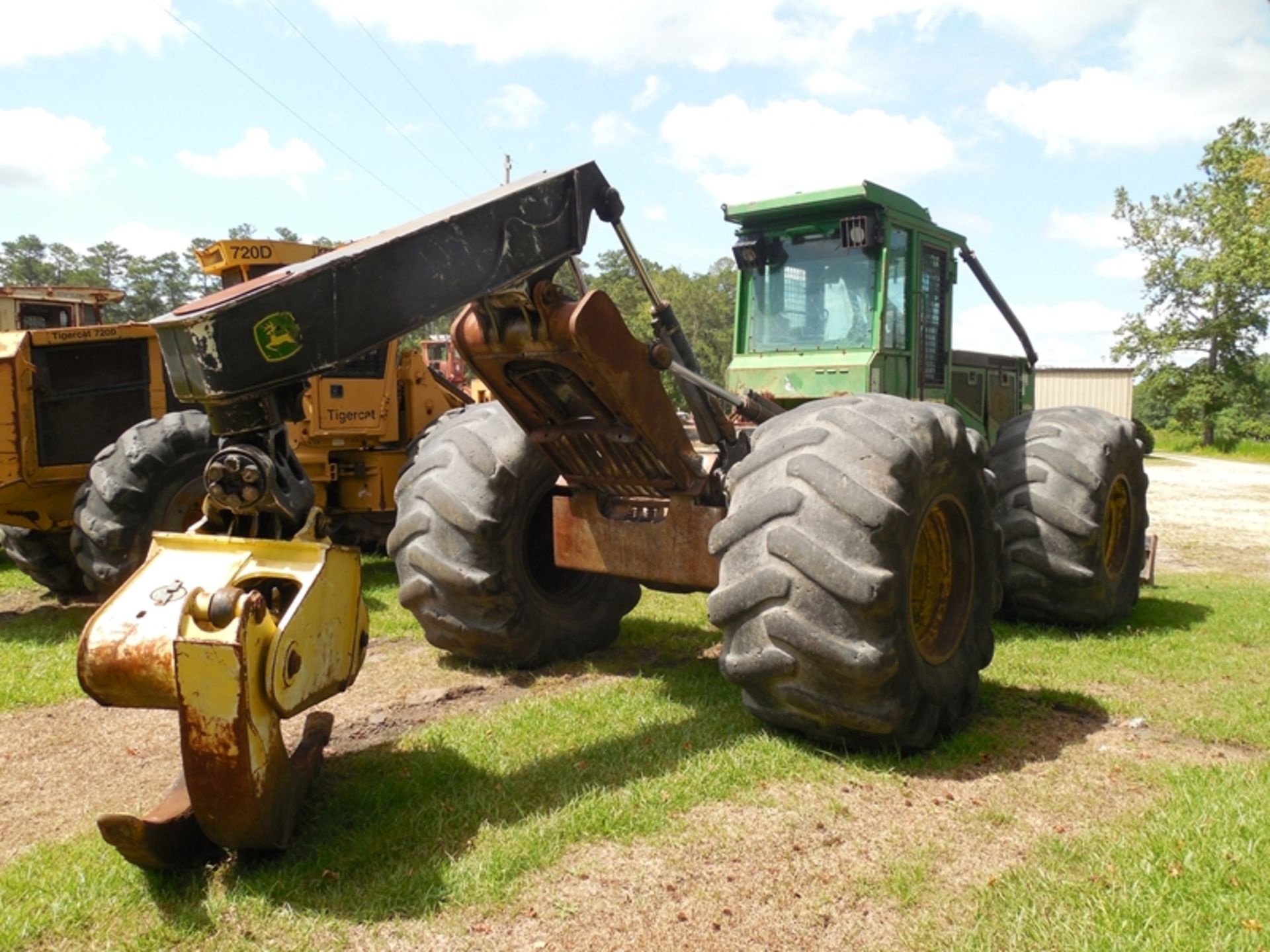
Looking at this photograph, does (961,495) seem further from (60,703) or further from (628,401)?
(60,703)

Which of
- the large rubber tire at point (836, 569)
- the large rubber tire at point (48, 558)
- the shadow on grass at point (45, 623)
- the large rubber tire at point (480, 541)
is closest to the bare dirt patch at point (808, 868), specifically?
the large rubber tire at point (836, 569)

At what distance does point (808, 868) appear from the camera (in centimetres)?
306

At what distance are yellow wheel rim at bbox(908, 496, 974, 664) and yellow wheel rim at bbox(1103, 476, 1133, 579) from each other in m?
2.85

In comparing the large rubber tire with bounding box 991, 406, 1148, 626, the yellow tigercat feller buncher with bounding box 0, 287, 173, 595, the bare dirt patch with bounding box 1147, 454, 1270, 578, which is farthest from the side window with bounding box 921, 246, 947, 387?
the yellow tigercat feller buncher with bounding box 0, 287, 173, 595

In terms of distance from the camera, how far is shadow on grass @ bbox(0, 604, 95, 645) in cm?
709

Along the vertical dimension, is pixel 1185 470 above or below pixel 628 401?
below

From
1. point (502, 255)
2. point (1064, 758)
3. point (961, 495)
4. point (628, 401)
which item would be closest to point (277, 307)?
point (502, 255)

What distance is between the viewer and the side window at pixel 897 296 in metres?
6.70

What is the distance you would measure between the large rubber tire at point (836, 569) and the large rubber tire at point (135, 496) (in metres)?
5.24

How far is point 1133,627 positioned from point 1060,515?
1.18 m

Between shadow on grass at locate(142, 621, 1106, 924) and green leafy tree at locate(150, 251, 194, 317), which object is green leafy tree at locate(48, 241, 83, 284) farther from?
shadow on grass at locate(142, 621, 1106, 924)

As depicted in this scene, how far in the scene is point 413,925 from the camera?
277 centimetres

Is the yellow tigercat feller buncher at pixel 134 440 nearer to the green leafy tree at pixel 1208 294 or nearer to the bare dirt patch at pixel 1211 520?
the bare dirt patch at pixel 1211 520

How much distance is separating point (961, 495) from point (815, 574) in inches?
45.5
